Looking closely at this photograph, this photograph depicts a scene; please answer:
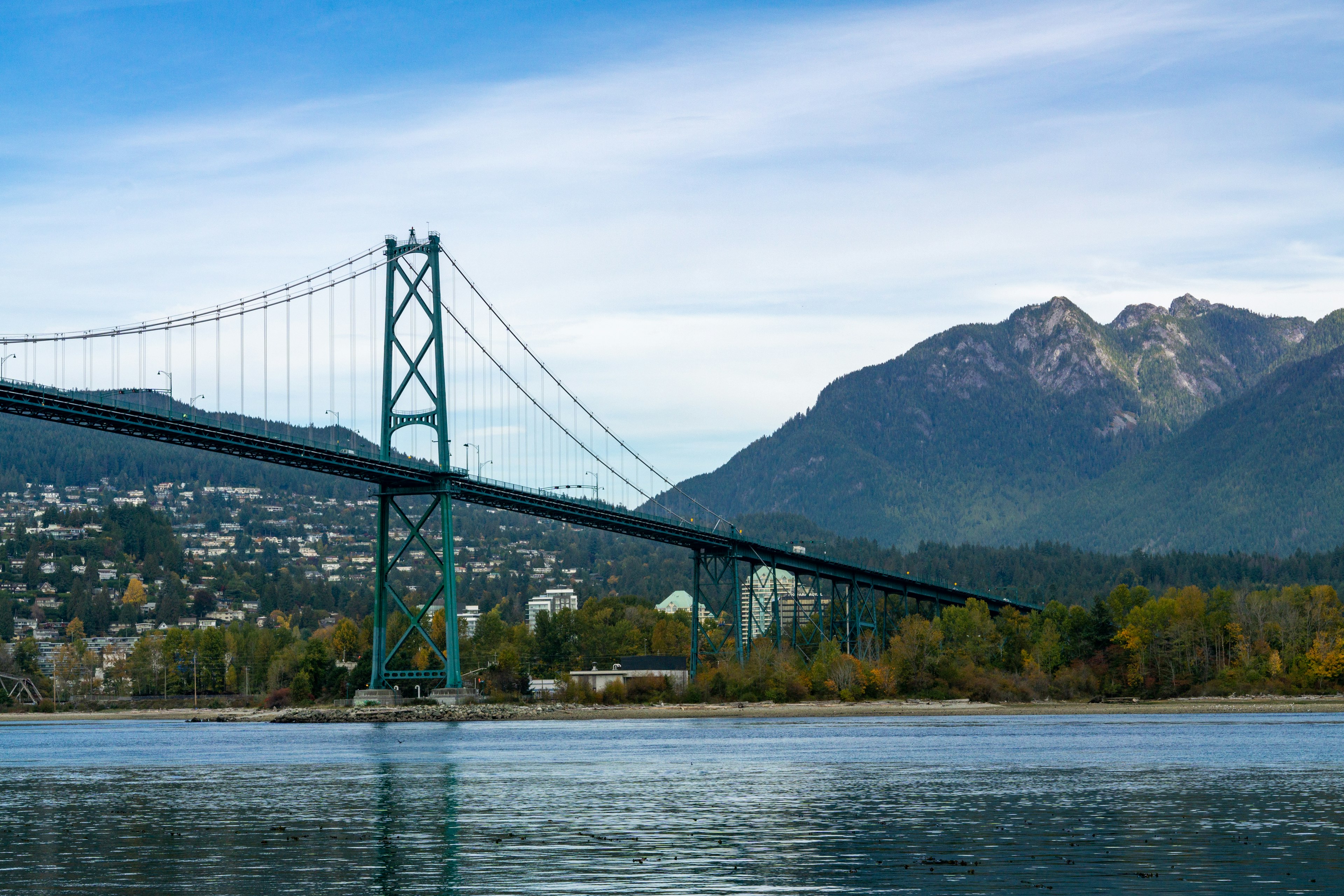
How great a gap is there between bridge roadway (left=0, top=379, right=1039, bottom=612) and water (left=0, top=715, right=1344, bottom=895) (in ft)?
44.4

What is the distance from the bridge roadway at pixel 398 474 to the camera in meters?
64.6

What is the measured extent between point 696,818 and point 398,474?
54.9m

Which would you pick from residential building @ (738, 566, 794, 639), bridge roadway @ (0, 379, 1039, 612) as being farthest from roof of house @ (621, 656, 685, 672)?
bridge roadway @ (0, 379, 1039, 612)

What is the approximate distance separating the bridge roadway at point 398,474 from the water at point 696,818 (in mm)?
13522

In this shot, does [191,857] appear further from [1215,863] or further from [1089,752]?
[1089,752]

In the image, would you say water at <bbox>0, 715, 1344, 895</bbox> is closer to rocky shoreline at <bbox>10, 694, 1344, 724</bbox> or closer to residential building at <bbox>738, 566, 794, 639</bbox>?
rocky shoreline at <bbox>10, 694, 1344, 724</bbox>

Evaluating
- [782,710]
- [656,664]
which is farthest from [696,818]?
[656,664]

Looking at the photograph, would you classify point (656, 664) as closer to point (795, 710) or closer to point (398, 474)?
point (795, 710)

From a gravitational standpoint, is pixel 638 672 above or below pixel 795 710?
above

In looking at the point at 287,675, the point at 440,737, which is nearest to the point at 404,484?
the point at 440,737

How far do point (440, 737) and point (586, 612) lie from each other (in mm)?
73256

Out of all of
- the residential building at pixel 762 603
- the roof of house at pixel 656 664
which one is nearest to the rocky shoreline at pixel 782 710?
the residential building at pixel 762 603

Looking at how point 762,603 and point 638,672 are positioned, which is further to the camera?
point 762,603

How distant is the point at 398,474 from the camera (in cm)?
8550
